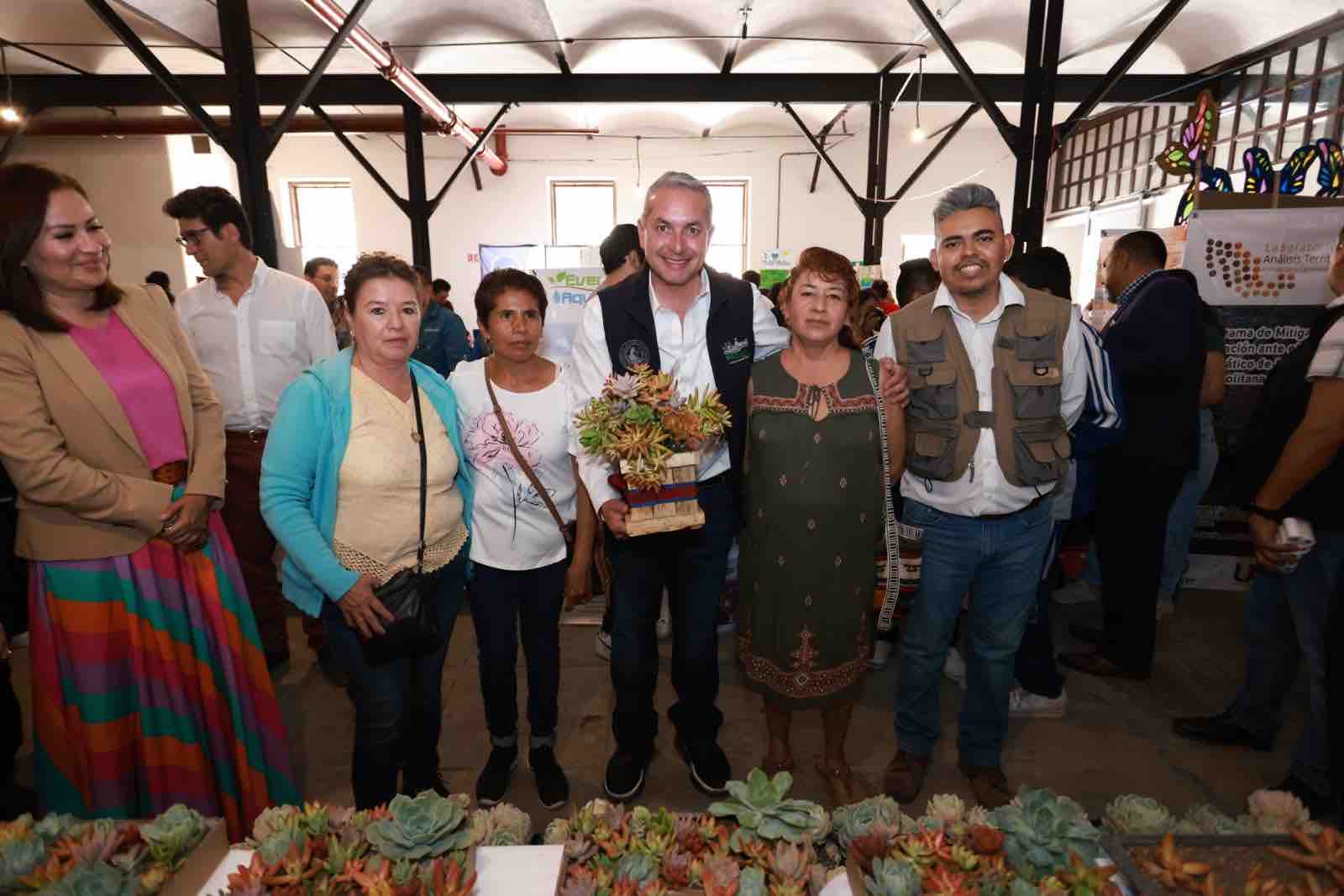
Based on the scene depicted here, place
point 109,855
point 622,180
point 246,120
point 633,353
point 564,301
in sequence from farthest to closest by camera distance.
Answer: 1. point 622,180
2. point 564,301
3. point 246,120
4. point 633,353
5. point 109,855

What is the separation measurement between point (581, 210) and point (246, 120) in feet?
33.6

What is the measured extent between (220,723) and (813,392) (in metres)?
1.97

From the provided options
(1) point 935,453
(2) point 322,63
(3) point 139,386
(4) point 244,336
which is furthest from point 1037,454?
(2) point 322,63

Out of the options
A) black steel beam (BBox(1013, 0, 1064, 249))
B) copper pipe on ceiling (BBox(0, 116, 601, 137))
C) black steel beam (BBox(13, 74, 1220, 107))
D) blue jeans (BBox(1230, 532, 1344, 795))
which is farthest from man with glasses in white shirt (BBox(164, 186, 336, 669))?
copper pipe on ceiling (BBox(0, 116, 601, 137))

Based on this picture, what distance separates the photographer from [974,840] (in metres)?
1.13

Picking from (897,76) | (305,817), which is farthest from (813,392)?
(897,76)

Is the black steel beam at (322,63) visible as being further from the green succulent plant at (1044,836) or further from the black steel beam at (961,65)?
the green succulent plant at (1044,836)

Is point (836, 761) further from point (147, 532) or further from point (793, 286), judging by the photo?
point (147, 532)

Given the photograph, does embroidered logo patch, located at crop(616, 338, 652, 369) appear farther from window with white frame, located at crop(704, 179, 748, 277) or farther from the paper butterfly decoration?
window with white frame, located at crop(704, 179, 748, 277)

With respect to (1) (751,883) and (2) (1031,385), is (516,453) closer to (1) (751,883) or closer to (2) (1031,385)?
(1) (751,883)

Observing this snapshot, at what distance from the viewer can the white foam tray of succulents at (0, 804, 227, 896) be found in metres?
0.97

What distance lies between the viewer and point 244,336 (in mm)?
3000

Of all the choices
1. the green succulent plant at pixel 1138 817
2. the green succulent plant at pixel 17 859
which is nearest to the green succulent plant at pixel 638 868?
the green succulent plant at pixel 1138 817

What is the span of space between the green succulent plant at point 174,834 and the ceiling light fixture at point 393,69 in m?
5.76
